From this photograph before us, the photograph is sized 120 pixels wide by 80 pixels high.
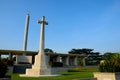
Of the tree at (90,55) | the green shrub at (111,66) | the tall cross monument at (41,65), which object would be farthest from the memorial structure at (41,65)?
the tree at (90,55)

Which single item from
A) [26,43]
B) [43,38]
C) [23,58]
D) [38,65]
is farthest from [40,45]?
[26,43]

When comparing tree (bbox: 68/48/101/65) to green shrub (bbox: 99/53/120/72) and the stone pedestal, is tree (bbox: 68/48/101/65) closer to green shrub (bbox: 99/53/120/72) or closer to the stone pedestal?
the stone pedestal

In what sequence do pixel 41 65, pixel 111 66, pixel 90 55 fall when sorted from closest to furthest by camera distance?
1. pixel 111 66
2. pixel 41 65
3. pixel 90 55

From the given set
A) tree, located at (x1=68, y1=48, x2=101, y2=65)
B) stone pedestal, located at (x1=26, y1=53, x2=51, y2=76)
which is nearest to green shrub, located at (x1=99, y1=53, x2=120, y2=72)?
stone pedestal, located at (x1=26, y1=53, x2=51, y2=76)

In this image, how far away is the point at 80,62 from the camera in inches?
2213

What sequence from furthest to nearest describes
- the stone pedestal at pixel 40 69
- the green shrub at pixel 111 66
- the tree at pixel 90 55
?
the tree at pixel 90 55 → the stone pedestal at pixel 40 69 → the green shrub at pixel 111 66

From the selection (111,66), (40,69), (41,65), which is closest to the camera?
(111,66)

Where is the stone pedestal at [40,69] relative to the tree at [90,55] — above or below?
below

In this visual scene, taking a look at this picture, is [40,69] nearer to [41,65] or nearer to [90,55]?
[41,65]

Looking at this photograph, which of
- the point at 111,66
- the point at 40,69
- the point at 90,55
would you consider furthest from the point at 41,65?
the point at 90,55

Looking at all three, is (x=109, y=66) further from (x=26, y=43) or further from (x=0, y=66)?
Result: (x=26, y=43)

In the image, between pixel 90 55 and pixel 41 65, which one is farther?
pixel 90 55

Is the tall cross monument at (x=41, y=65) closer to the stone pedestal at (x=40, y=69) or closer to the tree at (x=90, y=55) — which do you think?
the stone pedestal at (x=40, y=69)

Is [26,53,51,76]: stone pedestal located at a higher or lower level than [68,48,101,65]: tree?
lower
